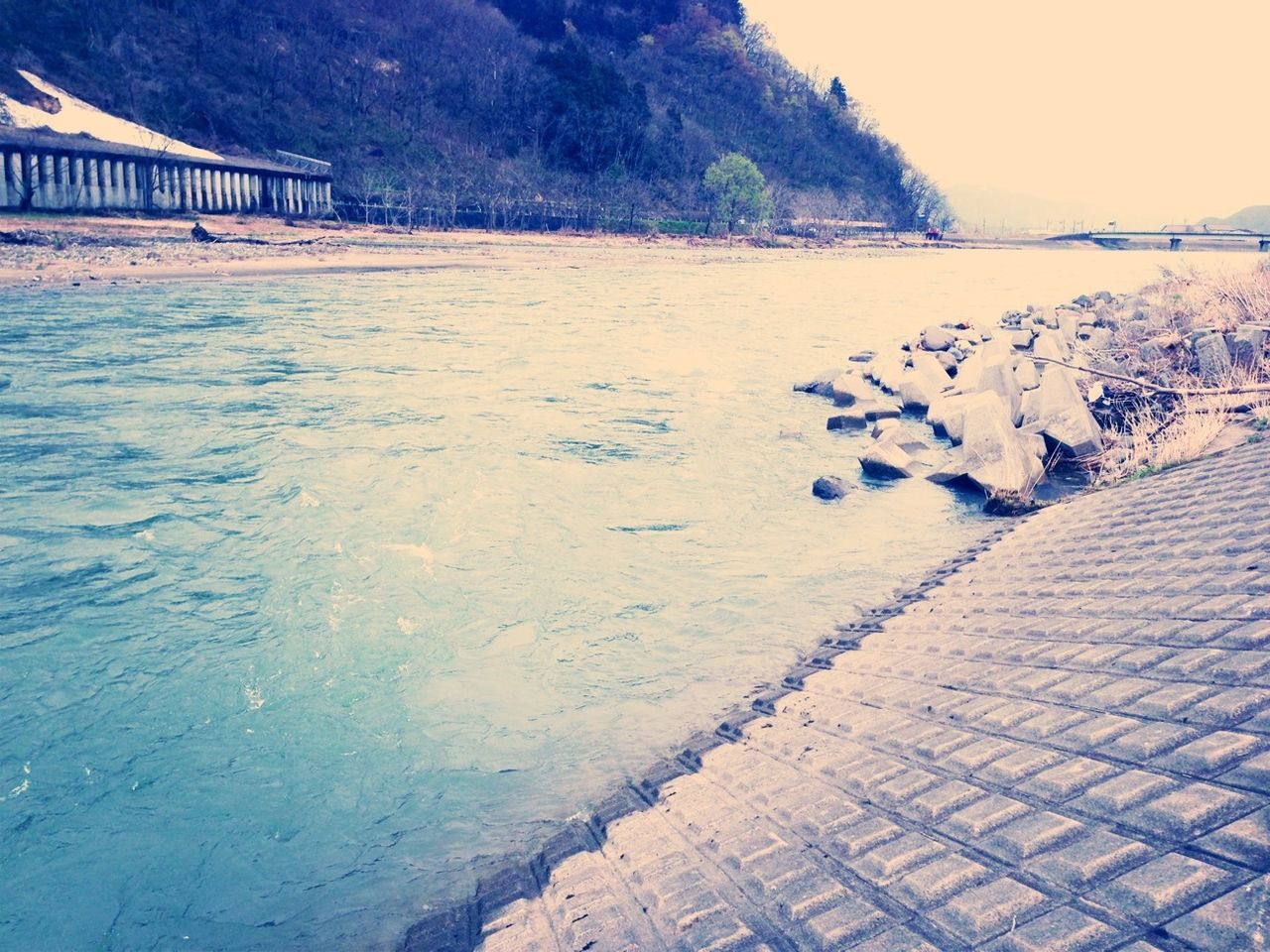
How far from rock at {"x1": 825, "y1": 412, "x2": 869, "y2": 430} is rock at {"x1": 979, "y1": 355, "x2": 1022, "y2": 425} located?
200 centimetres

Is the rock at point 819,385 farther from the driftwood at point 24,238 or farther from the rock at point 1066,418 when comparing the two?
the driftwood at point 24,238

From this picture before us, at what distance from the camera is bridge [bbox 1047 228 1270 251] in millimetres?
106812

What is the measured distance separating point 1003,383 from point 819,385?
15.0 feet

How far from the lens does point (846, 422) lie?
15.1 m

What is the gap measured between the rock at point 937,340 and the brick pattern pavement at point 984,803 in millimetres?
15887

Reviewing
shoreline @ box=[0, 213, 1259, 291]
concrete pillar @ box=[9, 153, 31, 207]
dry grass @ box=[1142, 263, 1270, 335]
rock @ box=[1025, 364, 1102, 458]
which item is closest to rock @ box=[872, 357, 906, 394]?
rock @ box=[1025, 364, 1102, 458]

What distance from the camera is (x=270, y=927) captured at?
4.29 m

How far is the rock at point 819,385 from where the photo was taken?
711 inches

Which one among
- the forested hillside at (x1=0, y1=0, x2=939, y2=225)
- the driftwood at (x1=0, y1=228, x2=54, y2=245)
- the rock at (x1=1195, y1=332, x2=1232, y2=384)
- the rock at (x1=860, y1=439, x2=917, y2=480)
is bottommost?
the rock at (x1=860, y1=439, x2=917, y2=480)

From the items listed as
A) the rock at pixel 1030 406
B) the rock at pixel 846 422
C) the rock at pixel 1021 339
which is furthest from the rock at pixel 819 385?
the rock at pixel 1030 406

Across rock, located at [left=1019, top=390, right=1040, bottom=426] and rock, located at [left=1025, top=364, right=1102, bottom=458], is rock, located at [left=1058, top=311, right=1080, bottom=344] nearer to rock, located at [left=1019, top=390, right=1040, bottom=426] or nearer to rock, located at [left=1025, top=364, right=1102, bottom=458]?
rock, located at [left=1019, top=390, right=1040, bottom=426]

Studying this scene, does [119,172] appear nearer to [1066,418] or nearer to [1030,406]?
[1030,406]

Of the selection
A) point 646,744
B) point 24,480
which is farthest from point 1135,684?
point 24,480

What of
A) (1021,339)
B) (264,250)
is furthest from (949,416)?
(264,250)
